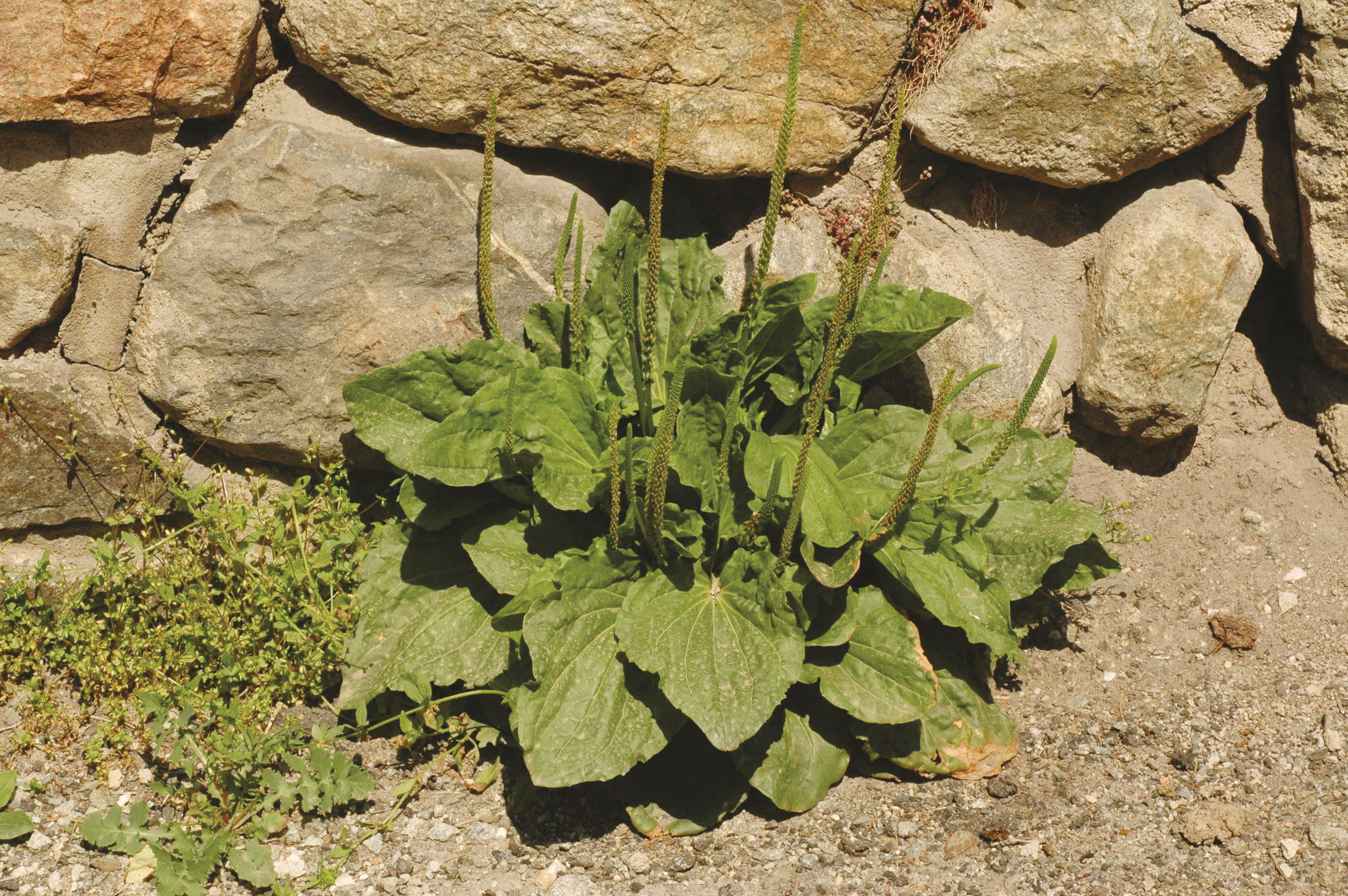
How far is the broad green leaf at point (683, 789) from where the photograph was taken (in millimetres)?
3262

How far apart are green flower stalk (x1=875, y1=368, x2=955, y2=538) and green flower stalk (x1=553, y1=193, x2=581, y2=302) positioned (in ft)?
4.07

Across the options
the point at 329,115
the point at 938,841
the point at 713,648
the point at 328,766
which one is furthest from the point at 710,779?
the point at 329,115

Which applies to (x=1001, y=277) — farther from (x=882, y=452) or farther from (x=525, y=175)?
(x=525, y=175)

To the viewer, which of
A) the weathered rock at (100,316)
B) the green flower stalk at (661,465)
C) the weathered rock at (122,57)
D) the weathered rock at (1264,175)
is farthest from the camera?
the weathered rock at (1264,175)

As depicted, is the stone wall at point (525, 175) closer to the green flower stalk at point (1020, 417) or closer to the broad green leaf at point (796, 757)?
the green flower stalk at point (1020, 417)

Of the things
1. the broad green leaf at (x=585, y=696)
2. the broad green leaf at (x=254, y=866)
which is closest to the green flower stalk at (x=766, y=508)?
the broad green leaf at (x=585, y=696)

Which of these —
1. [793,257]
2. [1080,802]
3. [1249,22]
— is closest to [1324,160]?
[1249,22]

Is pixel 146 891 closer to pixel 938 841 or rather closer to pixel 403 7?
pixel 938 841

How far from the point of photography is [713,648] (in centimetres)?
324

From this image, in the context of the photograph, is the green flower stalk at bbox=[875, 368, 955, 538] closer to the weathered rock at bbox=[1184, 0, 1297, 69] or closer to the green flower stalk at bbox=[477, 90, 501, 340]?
the green flower stalk at bbox=[477, 90, 501, 340]

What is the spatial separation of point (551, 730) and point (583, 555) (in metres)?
0.51

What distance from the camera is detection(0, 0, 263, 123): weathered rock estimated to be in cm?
332

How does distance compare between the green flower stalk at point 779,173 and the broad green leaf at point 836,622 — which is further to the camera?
the broad green leaf at point 836,622

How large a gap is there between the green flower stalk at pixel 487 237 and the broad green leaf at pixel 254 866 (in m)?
1.66
